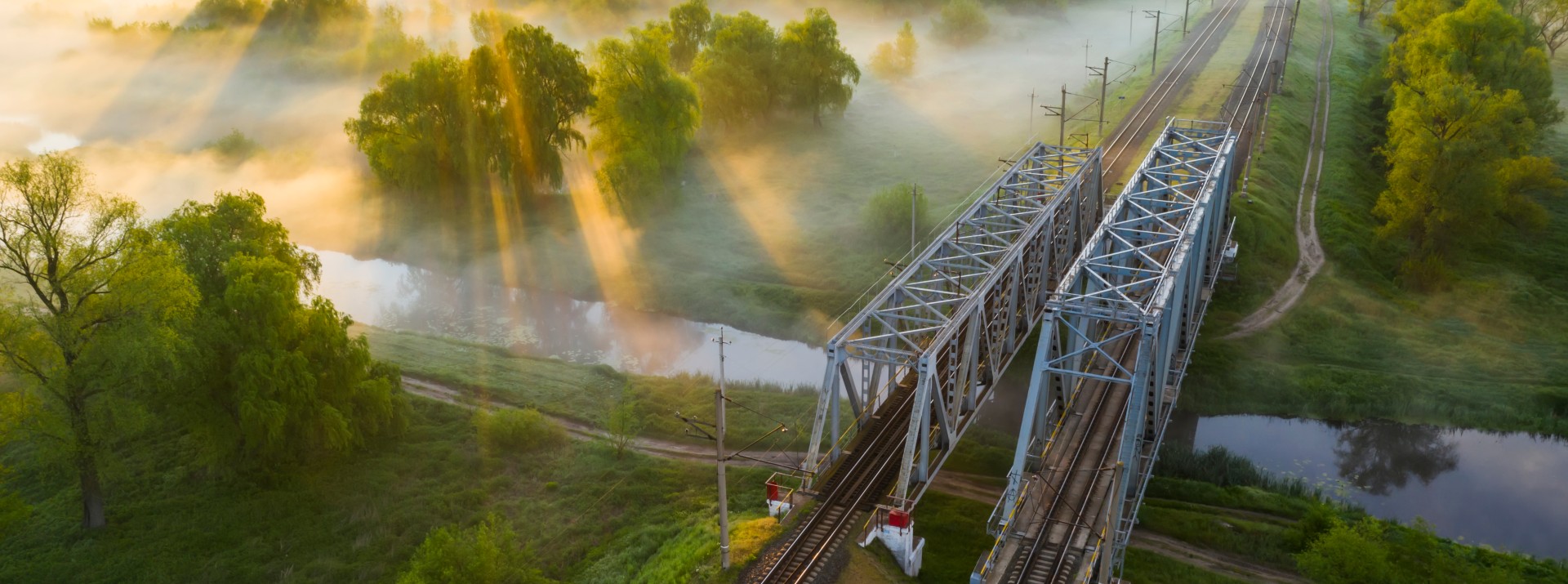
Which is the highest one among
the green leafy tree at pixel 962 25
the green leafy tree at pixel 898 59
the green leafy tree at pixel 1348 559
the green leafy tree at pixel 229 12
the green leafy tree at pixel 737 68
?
the green leafy tree at pixel 229 12

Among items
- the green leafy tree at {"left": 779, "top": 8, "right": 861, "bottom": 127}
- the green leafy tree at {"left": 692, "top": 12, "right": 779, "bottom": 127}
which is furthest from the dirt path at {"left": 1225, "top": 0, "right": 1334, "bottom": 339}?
the green leafy tree at {"left": 692, "top": 12, "right": 779, "bottom": 127}

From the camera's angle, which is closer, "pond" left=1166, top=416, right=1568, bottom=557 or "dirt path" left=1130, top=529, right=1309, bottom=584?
"dirt path" left=1130, top=529, right=1309, bottom=584

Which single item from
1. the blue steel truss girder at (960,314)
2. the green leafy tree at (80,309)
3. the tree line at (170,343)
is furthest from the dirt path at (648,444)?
the green leafy tree at (80,309)

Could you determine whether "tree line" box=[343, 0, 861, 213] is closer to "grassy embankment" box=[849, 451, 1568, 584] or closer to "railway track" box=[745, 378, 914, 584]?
"railway track" box=[745, 378, 914, 584]

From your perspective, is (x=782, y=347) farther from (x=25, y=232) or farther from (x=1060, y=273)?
(x=25, y=232)

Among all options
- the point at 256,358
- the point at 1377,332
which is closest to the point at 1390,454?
the point at 1377,332

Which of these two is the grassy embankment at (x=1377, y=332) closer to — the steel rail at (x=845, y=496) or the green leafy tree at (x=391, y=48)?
the steel rail at (x=845, y=496)

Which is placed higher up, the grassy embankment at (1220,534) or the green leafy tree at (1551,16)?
the green leafy tree at (1551,16)
